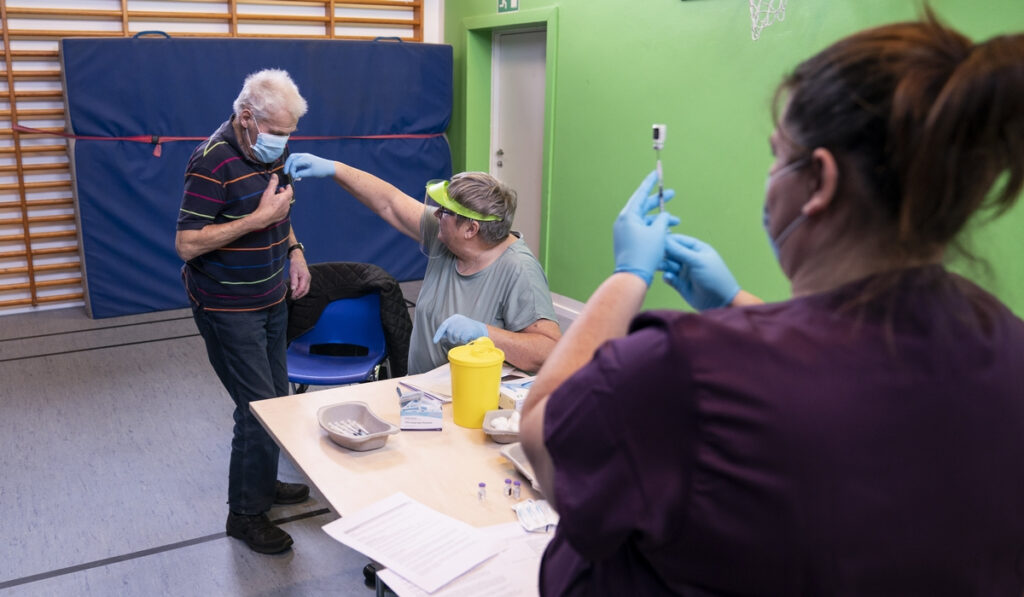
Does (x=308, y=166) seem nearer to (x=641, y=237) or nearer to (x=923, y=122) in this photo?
(x=641, y=237)

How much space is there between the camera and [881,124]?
71cm

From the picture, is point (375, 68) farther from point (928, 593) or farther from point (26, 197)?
point (928, 593)

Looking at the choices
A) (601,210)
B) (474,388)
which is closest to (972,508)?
(474,388)

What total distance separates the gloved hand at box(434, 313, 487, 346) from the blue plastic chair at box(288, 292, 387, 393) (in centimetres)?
109

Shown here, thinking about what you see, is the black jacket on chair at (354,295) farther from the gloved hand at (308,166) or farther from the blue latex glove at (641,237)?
the blue latex glove at (641,237)

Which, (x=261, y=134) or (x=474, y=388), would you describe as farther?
(x=261, y=134)

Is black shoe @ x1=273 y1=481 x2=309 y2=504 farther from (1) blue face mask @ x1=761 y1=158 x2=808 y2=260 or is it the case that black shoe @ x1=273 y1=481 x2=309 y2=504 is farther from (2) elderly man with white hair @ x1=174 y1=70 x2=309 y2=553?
(1) blue face mask @ x1=761 y1=158 x2=808 y2=260

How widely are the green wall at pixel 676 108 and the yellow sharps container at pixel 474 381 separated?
2.28 meters

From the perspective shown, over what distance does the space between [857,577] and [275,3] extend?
608 cm

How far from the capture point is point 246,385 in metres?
2.68

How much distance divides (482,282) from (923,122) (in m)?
1.82

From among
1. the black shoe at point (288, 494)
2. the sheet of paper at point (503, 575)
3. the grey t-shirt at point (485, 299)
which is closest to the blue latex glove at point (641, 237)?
the sheet of paper at point (503, 575)

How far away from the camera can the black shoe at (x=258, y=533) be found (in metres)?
2.67

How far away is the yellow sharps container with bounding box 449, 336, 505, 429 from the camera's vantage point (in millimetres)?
1898
